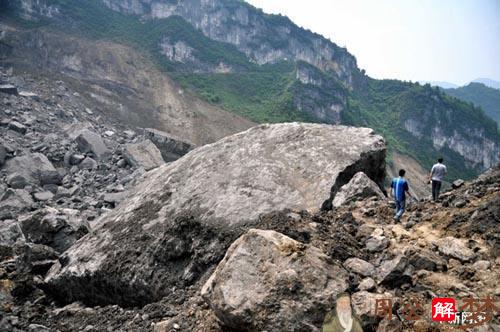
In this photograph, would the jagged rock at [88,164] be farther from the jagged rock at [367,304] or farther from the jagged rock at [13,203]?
the jagged rock at [367,304]

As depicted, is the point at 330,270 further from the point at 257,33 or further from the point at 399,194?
the point at 257,33

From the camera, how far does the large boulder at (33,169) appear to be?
20.6 metres

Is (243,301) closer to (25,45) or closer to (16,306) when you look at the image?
(16,306)

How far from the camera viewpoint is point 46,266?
28.4ft

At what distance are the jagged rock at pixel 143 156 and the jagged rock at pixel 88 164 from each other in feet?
6.56

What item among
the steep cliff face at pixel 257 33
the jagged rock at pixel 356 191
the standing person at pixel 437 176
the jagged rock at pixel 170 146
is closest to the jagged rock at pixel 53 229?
the jagged rock at pixel 356 191

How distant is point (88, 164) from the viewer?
23.9 metres

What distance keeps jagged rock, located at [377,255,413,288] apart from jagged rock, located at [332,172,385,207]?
2.58m

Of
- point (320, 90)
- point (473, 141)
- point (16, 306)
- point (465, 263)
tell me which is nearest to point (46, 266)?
point (16, 306)

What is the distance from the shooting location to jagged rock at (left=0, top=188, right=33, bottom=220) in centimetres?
1598

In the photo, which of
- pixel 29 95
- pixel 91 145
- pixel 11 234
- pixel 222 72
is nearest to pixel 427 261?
pixel 11 234

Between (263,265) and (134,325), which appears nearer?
(263,265)

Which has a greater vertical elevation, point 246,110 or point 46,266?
point 246,110

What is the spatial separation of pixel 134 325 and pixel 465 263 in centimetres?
455
